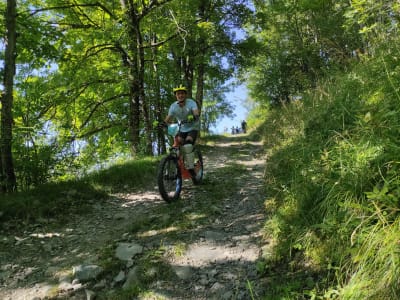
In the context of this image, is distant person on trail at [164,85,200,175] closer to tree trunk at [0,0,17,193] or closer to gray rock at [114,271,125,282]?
gray rock at [114,271,125,282]

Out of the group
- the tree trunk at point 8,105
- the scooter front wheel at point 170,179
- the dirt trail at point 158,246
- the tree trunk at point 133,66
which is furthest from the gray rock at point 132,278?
the tree trunk at point 133,66

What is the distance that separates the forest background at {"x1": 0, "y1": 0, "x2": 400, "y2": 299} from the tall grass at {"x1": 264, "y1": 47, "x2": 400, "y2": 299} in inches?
0.5

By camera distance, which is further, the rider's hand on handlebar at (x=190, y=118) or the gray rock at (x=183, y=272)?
the rider's hand on handlebar at (x=190, y=118)

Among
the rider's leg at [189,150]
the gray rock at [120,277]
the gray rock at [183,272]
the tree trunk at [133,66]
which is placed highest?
the tree trunk at [133,66]

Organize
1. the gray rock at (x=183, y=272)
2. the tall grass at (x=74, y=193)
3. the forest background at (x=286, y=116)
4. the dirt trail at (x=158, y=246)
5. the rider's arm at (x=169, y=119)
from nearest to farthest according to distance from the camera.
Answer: the forest background at (x=286, y=116)
the dirt trail at (x=158, y=246)
the gray rock at (x=183, y=272)
the tall grass at (x=74, y=193)
the rider's arm at (x=169, y=119)

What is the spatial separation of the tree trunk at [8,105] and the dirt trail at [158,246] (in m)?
1.69

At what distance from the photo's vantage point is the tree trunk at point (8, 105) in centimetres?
660

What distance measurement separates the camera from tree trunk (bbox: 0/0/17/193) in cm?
660

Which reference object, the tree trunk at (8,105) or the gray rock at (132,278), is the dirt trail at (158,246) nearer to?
the gray rock at (132,278)

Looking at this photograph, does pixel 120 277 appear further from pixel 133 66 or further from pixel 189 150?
pixel 133 66

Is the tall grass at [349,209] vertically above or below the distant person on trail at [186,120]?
below

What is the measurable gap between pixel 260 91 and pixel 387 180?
20.1 metres

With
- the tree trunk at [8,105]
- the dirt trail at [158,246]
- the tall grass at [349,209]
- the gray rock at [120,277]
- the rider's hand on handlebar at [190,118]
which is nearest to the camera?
the tall grass at [349,209]

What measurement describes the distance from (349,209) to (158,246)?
2487 mm
